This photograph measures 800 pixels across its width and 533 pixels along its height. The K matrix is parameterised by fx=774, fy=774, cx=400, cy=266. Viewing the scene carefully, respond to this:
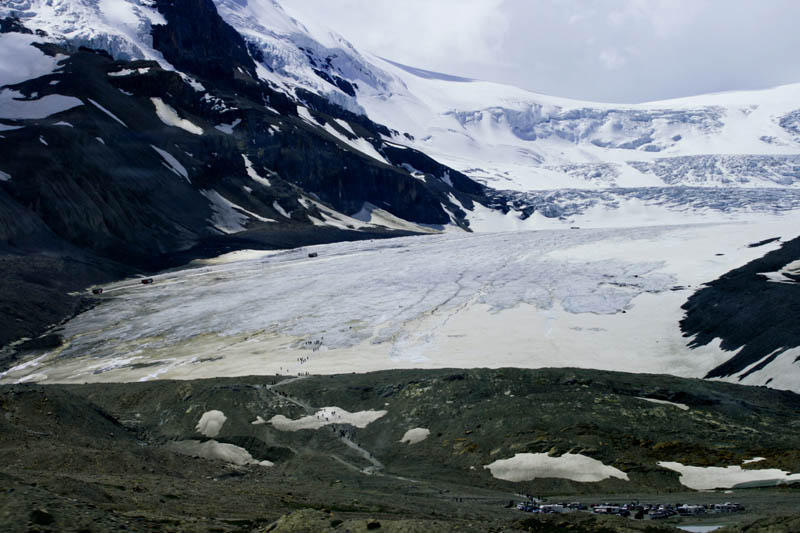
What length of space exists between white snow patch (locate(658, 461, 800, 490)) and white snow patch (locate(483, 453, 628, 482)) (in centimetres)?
215

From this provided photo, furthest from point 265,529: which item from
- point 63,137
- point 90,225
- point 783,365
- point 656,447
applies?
point 63,137

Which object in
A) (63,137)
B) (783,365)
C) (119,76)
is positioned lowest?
(783,365)

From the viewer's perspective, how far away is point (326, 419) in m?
37.0

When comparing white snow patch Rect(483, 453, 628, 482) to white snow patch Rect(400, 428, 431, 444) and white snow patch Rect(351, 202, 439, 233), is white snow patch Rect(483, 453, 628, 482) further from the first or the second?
white snow patch Rect(351, 202, 439, 233)

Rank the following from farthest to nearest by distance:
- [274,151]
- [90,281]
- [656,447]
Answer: [274,151]
[90,281]
[656,447]

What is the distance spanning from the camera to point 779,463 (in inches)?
1073

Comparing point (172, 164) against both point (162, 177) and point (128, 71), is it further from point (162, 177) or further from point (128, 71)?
point (128, 71)

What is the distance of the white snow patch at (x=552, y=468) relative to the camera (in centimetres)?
2853

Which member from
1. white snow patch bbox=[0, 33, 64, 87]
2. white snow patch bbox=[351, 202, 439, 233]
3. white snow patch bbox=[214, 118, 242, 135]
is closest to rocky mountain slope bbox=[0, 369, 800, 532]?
white snow patch bbox=[0, 33, 64, 87]

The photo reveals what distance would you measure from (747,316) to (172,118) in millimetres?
117391

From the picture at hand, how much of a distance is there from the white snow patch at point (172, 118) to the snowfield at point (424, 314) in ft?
196

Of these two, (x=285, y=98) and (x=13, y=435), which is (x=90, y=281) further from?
(x=285, y=98)

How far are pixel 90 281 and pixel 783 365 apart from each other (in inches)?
2590

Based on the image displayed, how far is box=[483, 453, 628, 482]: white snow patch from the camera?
28531mm
